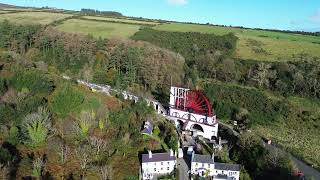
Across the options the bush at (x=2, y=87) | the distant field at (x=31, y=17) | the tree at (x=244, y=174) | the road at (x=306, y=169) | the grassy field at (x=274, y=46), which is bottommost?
the road at (x=306, y=169)

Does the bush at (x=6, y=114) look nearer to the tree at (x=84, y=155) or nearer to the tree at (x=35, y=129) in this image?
the tree at (x=35, y=129)

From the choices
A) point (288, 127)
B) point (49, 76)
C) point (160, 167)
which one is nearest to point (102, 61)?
point (49, 76)

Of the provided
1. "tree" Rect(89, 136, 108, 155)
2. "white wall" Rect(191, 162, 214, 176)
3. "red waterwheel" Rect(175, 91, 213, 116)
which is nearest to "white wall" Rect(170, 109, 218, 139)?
"red waterwheel" Rect(175, 91, 213, 116)

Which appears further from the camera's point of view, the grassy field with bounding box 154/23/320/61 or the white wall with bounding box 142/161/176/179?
the grassy field with bounding box 154/23/320/61

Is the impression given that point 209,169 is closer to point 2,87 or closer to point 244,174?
point 244,174

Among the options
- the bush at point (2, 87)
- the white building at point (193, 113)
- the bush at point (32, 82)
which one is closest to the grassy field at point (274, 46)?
the white building at point (193, 113)

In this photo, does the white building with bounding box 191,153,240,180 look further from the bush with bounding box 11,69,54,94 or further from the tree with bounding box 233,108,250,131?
the bush with bounding box 11,69,54,94

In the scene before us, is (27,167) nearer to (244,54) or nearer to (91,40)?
(91,40)
